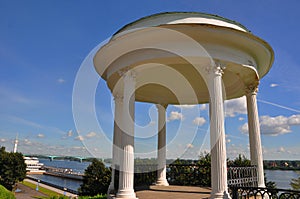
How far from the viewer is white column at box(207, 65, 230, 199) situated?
405 inches

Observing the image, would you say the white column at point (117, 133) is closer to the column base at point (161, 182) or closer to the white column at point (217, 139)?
the column base at point (161, 182)

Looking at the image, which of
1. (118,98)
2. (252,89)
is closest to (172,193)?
(118,98)

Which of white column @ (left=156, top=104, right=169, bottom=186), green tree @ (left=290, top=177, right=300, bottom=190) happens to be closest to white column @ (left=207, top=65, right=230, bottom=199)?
white column @ (left=156, top=104, right=169, bottom=186)

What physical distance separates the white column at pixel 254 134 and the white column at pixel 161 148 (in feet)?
22.7

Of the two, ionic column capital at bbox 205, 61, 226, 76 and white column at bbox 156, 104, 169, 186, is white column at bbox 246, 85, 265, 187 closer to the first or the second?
ionic column capital at bbox 205, 61, 226, 76

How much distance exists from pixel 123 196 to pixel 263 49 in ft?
33.2

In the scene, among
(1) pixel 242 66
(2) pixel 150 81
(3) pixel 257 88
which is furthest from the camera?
(2) pixel 150 81

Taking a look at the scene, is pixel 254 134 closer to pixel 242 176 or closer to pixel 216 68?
pixel 242 176

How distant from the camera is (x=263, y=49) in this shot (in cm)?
1270

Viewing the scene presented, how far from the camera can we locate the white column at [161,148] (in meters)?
18.5

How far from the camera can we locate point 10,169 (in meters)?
81.9

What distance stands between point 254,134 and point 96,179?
33.5m

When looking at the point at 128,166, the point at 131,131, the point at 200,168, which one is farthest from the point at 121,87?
the point at 200,168

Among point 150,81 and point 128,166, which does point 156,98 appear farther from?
point 128,166
